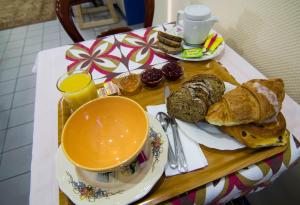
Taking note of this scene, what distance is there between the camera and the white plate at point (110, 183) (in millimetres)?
395

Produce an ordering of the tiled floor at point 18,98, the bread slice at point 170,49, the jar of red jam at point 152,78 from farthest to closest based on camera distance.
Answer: the tiled floor at point 18,98 < the bread slice at point 170,49 < the jar of red jam at point 152,78

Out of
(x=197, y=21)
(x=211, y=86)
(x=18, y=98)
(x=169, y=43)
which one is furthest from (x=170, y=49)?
(x=18, y=98)

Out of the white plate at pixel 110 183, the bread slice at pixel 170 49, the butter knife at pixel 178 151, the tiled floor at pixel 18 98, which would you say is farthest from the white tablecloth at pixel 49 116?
the tiled floor at pixel 18 98

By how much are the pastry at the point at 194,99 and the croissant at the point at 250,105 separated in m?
0.02

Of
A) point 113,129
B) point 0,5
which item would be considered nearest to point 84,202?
point 113,129

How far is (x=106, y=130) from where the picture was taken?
0.53 meters

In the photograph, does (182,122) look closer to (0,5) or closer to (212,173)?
(212,173)

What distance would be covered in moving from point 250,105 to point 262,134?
66mm

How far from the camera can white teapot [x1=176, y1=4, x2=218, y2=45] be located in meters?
0.69

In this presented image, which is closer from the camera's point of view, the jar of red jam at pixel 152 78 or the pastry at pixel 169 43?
the jar of red jam at pixel 152 78

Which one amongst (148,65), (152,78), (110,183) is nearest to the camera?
(110,183)

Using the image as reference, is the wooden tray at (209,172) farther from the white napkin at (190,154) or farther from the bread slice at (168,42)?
the bread slice at (168,42)

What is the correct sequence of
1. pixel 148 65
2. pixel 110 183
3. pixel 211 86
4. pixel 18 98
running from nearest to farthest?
1. pixel 110 183
2. pixel 211 86
3. pixel 148 65
4. pixel 18 98

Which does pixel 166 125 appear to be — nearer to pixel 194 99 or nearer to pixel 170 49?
pixel 194 99
